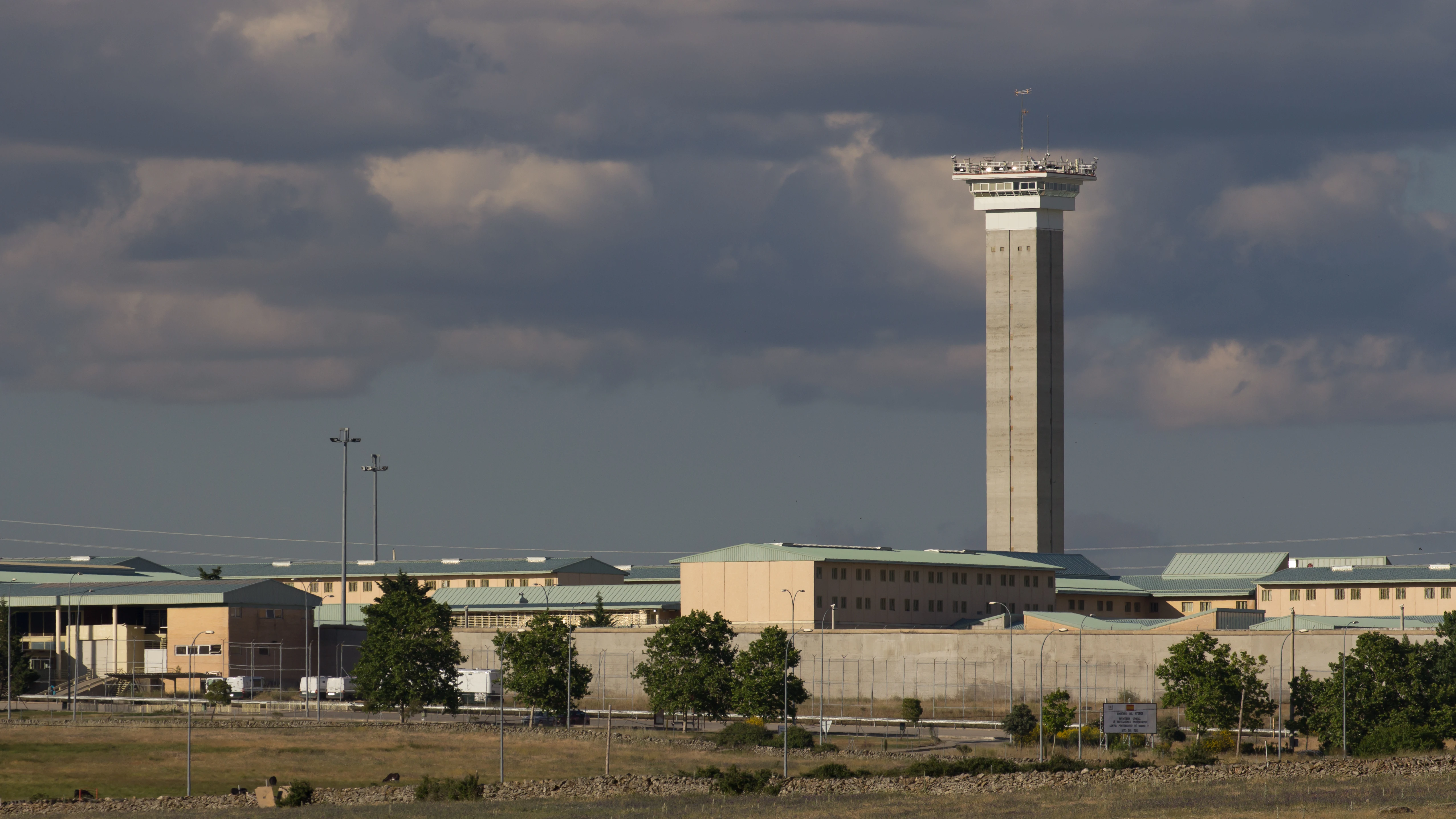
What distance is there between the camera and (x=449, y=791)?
85.8m

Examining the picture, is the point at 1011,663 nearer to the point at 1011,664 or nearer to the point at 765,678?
the point at 1011,664

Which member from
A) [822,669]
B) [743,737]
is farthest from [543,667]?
[822,669]

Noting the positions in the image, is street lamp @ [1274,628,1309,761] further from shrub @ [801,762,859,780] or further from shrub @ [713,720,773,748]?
shrub @ [801,762,859,780]

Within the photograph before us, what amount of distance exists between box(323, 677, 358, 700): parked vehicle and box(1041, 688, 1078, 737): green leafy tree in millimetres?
58097

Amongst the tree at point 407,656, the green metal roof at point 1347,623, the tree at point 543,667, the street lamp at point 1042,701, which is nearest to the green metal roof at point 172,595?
the tree at point 407,656

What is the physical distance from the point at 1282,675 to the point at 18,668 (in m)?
91.6

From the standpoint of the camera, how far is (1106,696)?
139875 millimetres

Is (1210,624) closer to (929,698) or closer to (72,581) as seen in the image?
(929,698)

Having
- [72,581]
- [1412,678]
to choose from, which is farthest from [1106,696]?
[72,581]

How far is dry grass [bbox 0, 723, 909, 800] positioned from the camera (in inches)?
3912

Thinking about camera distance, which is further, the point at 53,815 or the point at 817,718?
the point at 817,718

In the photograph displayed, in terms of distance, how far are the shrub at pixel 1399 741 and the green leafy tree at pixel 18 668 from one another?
3752 inches

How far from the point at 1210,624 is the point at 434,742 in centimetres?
6395

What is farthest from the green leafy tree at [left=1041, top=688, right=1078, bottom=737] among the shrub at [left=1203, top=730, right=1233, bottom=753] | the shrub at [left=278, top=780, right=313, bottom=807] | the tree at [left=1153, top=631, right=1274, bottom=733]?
the shrub at [left=278, top=780, right=313, bottom=807]
